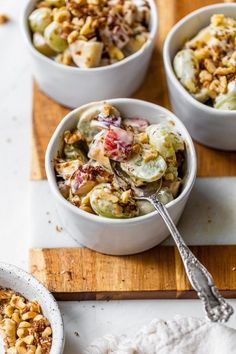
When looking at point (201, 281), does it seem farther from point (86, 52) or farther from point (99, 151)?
point (86, 52)

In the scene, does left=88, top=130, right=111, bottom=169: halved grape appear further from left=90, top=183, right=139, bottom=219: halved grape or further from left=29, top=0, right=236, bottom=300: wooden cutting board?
left=29, top=0, right=236, bottom=300: wooden cutting board

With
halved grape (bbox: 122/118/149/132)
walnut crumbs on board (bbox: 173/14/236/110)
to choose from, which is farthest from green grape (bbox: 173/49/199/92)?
halved grape (bbox: 122/118/149/132)

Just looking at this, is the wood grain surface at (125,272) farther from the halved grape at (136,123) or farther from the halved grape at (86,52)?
the halved grape at (86,52)

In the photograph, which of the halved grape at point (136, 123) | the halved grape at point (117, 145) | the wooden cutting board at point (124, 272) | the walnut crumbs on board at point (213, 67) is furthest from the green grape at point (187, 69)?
the wooden cutting board at point (124, 272)

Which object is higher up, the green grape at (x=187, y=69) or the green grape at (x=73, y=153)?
the green grape at (x=187, y=69)

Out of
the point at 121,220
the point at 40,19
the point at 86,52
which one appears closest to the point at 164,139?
the point at 121,220

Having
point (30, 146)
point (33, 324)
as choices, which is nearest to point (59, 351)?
point (33, 324)
